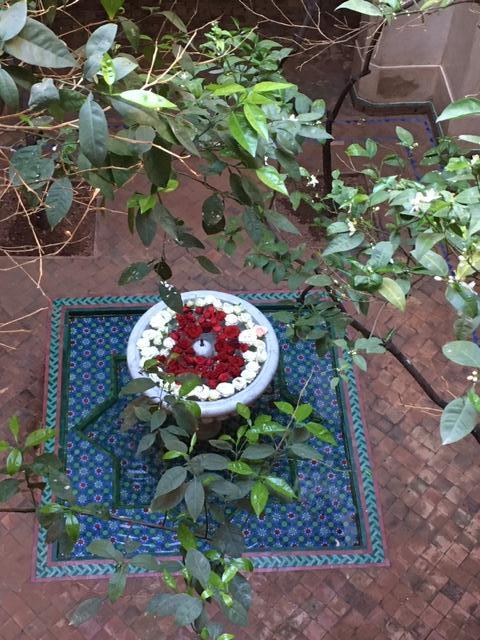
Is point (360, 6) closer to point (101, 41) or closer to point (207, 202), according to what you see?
point (207, 202)

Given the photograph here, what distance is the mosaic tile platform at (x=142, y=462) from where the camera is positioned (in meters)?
3.27

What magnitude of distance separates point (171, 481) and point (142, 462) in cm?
170

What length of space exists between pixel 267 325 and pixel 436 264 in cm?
200

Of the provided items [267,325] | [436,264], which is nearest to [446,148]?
[436,264]

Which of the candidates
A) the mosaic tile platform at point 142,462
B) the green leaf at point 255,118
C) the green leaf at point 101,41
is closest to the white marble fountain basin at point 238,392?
the mosaic tile platform at point 142,462

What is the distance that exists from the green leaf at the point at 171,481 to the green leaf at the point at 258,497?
0.67 feet

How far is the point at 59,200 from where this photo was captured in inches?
63.0

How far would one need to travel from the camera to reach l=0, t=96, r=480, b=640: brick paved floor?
3.11m

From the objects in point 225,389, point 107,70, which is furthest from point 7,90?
point 225,389

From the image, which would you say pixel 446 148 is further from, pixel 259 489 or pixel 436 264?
pixel 259 489

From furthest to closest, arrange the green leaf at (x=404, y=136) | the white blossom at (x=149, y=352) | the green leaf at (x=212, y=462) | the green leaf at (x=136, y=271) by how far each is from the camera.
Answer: the white blossom at (x=149, y=352) → the green leaf at (x=136, y=271) → the green leaf at (x=404, y=136) → the green leaf at (x=212, y=462)

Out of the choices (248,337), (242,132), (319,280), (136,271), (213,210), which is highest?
(242,132)

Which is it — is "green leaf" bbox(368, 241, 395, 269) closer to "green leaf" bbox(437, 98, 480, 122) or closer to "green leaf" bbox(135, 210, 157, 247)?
"green leaf" bbox(437, 98, 480, 122)

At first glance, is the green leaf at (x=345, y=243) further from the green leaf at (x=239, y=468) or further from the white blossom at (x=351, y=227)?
the green leaf at (x=239, y=468)
